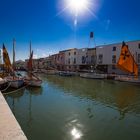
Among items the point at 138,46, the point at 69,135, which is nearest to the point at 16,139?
A: the point at 69,135

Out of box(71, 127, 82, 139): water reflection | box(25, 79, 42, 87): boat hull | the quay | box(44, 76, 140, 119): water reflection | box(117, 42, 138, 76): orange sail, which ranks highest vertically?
box(117, 42, 138, 76): orange sail

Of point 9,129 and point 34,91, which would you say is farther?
point 34,91

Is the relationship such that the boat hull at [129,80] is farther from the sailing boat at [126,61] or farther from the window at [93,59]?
the window at [93,59]

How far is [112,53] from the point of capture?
5253cm

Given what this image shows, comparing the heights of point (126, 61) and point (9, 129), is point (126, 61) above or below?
above

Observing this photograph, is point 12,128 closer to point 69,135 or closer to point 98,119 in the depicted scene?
point 69,135

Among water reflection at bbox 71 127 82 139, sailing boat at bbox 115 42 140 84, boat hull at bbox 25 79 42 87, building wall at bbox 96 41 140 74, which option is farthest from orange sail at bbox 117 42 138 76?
water reflection at bbox 71 127 82 139

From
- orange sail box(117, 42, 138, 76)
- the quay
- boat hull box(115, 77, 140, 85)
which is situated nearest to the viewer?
the quay

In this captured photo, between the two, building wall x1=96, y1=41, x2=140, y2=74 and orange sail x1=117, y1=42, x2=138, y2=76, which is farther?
building wall x1=96, y1=41, x2=140, y2=74

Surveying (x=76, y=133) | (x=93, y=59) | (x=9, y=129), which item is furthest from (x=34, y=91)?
(x=93, y=59)

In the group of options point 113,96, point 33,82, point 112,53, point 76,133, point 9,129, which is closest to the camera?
point 9,129

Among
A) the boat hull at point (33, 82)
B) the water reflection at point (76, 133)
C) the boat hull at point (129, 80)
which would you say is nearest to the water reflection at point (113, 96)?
the water reflection at point (76, 133)

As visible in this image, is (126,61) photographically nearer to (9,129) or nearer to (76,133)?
(76,133)

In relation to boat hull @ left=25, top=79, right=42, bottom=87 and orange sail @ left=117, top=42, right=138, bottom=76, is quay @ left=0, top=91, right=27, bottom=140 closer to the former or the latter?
boat hull @ left=25, top=79, right=42, bottom=87
